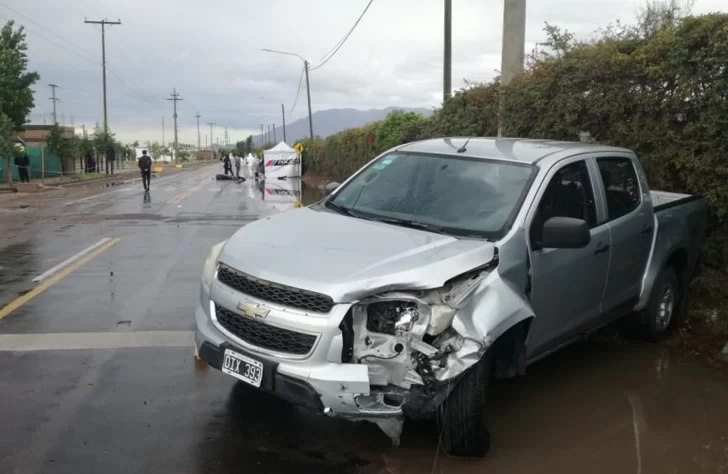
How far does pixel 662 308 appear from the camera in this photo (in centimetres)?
678

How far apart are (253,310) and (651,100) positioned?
6.06 metres

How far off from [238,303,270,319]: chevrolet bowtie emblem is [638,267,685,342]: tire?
3943 mm

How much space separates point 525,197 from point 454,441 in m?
1.78

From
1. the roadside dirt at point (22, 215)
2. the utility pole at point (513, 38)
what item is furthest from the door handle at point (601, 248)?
the roadside dirt at point (22, 215)

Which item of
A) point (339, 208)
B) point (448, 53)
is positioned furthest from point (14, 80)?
point (339, 208)

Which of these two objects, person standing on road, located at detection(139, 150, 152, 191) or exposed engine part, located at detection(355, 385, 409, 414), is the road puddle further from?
person standing on road, located at detection(139, 150, 152, 191)

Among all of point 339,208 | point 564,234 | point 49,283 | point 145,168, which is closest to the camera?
point 564,234

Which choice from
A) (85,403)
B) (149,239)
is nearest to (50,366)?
(85,403)

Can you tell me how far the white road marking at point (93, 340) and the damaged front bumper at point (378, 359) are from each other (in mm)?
2672

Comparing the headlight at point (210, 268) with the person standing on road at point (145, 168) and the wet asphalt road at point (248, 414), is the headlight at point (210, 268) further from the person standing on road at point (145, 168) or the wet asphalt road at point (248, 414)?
the person standing on road at point (145, 168)

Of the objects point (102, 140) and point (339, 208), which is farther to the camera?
point (102, 140)

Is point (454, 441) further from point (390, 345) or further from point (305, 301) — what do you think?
point (305, 301)

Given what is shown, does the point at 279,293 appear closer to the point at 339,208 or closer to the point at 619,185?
the point at 339,208

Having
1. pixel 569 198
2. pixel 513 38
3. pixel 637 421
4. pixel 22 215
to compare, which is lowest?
pixel 637 421
